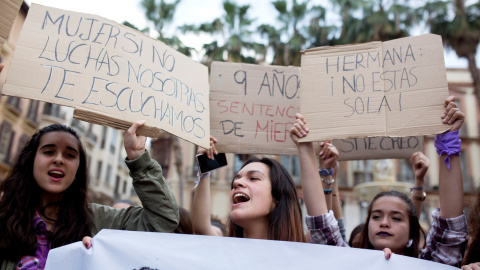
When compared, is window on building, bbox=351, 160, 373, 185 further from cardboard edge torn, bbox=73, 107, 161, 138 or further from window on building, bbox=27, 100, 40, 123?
cardboard edge torn, bbox=73, 107, 161, 138

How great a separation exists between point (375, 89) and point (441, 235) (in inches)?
34.3

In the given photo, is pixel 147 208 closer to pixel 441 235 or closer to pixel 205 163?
pixel 205 163

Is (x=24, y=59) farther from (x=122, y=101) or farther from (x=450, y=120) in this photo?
(x=450, y=120)

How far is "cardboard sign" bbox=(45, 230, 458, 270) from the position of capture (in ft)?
7.66

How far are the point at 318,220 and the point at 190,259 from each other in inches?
27.6

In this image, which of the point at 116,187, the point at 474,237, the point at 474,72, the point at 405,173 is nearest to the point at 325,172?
the point at 474,237

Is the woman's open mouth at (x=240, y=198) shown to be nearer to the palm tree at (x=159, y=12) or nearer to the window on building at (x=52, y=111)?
the palm tree at (x=159, y=12)

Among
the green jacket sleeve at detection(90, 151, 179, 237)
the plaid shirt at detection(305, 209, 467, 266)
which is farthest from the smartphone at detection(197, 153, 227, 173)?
the plaid shirt at detection(305, 209, 467, 266)

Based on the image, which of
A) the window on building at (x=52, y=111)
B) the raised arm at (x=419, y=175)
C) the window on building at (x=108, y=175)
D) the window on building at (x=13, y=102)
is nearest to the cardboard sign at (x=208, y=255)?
the raised arm at (x=419, y=175)

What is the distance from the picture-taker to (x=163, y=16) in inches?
688

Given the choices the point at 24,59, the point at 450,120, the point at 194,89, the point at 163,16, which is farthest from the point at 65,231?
the point at 163,16

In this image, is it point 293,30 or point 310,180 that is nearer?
point 310,180

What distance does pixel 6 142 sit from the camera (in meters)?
24.3

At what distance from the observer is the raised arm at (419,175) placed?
3.29m
